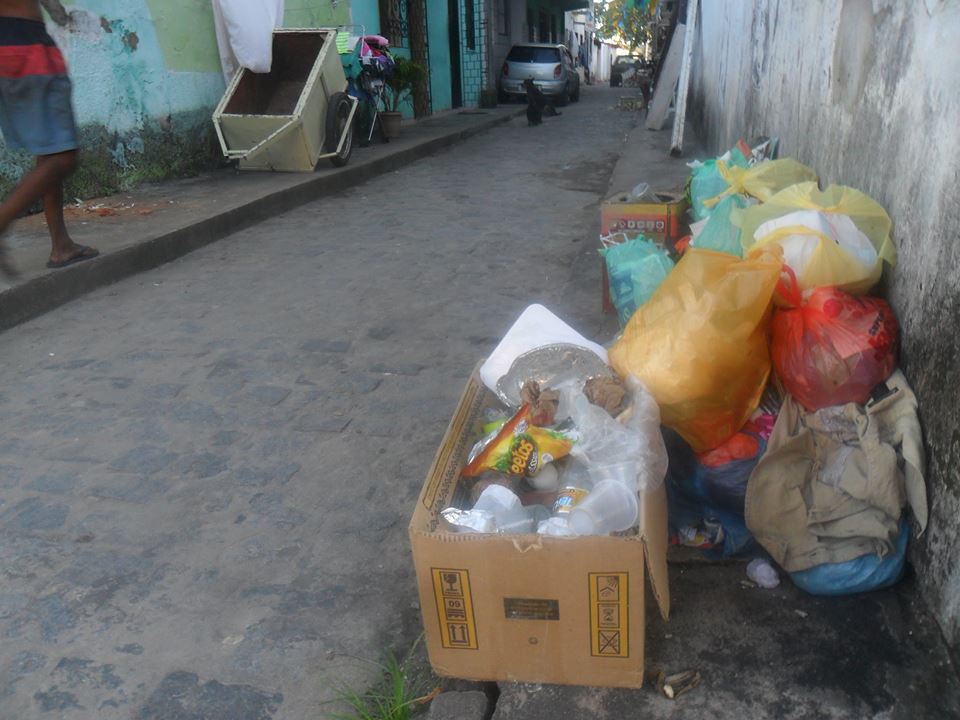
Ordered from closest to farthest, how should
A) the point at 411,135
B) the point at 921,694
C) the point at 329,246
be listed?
the point at 921,694, the point at 329,246, the point at 411,135

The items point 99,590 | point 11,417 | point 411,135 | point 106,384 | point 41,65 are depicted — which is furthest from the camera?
point 411,135

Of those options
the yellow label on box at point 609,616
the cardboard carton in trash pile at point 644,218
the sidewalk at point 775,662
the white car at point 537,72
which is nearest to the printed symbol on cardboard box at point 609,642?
the yellow label on box at point 609,616

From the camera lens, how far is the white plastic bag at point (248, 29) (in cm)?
748

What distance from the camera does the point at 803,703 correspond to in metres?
1.59

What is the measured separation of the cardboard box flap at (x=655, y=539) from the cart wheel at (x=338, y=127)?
6778 millimetres

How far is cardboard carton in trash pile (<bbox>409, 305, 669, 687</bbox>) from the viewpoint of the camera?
1528 mm

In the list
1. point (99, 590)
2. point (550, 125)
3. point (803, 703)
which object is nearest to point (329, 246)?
point (99, 590)

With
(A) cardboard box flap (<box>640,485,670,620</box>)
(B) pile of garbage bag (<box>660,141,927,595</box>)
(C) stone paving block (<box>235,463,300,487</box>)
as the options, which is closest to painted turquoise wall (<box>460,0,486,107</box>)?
(C) stone paving block (<box>235,463,300,487</box>)

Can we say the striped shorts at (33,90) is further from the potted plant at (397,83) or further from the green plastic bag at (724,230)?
the potted plant at (397,83)

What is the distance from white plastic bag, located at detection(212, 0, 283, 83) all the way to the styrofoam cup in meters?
7.04

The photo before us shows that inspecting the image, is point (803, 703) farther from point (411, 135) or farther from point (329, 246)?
point (411, 135)

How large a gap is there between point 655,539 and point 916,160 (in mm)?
1137

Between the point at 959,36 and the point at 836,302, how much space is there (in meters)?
0.63

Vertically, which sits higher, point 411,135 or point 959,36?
point 959,36
